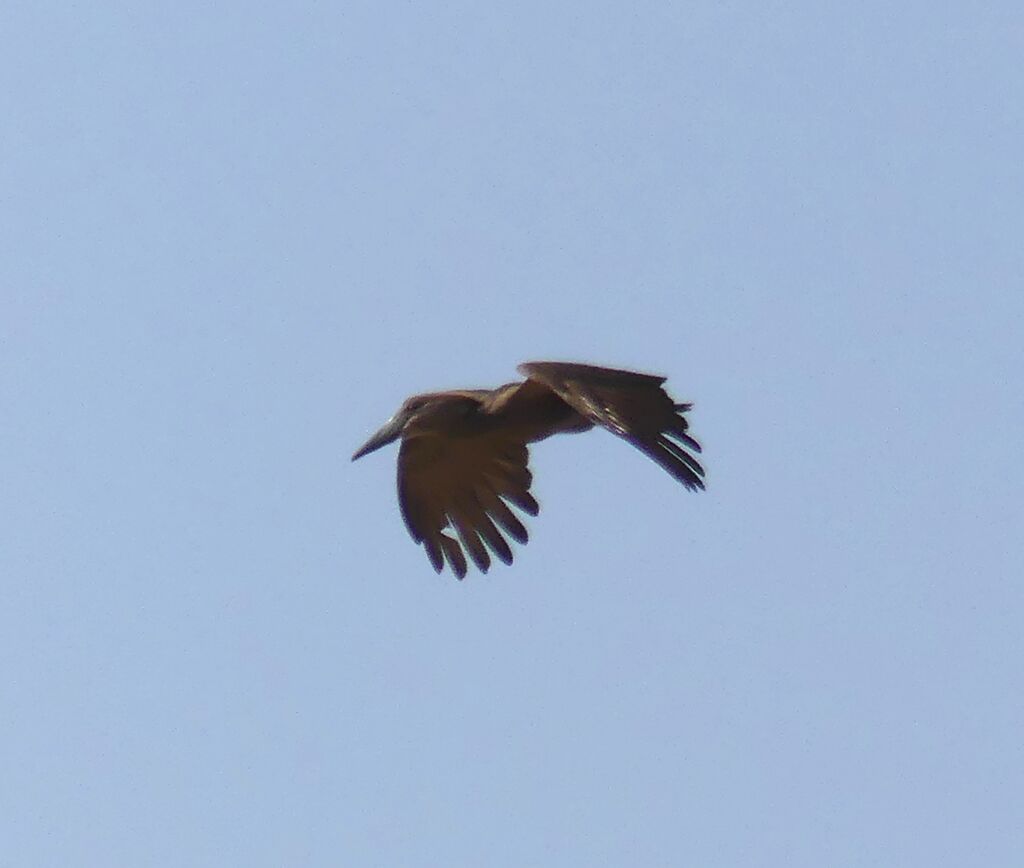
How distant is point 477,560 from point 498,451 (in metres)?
0.87

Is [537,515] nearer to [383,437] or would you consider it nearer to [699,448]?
[383,437]

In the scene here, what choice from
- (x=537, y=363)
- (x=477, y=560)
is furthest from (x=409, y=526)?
(x=537, y=363)

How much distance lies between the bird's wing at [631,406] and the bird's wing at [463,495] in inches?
75.9

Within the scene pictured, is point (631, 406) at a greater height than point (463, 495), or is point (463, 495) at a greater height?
point (463, 495)

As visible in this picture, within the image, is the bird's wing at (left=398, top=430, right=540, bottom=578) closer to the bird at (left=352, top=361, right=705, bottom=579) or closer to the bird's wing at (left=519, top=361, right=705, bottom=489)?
the bird at (left=352, top=361, right=705, bottom=579)

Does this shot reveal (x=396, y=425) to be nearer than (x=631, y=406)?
No

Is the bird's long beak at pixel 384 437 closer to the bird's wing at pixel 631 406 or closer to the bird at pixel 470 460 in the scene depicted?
the bird at pixel 470 460

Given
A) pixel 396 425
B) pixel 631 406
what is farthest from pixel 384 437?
pixel 631 406

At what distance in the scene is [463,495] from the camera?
19109 mm

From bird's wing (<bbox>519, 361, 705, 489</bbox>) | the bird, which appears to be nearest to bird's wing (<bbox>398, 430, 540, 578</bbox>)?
the bird

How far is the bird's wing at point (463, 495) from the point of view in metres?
19.0

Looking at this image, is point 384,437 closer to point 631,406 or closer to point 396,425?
point 396,425

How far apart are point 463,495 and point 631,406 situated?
272 cm

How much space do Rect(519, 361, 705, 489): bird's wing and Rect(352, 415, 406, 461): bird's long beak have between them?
1965 millimetres
